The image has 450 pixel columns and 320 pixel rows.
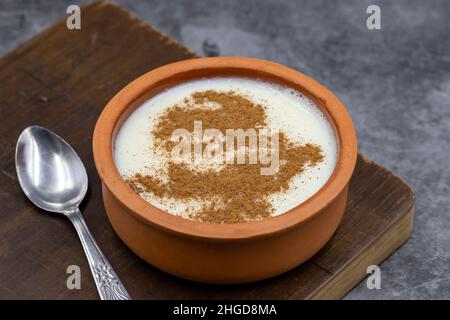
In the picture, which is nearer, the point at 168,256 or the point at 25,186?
the point at 168,256

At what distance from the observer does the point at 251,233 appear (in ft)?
6.25

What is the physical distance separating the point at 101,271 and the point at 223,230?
1.01ft

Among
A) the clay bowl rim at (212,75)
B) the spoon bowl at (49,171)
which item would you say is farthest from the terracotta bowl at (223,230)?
the spoon bowl at (49,171)

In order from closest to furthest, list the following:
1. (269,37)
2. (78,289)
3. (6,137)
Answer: (78,289) → (6,137) → (269,37)

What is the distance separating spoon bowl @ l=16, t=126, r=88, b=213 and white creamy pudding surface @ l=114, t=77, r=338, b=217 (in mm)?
180

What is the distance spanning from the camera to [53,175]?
7.39 feet

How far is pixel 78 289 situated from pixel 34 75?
2.53 feet

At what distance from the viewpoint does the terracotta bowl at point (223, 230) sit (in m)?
1.92

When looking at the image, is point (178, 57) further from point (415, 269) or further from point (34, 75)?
point (415, 269)

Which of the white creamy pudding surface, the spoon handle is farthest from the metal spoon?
the white creamy pudding surface

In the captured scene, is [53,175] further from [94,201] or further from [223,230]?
[223,230]

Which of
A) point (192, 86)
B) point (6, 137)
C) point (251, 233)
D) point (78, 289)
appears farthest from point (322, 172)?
point (6, 137)

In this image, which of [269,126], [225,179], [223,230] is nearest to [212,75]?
[269,126]

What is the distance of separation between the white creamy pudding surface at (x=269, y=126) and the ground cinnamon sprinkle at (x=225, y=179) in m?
0.01
